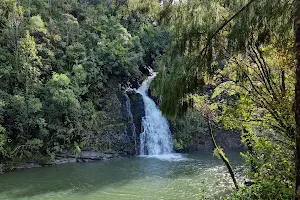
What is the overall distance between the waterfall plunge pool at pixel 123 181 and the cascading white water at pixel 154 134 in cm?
253

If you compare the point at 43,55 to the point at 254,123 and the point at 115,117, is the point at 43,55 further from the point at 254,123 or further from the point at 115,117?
the point at 254,123

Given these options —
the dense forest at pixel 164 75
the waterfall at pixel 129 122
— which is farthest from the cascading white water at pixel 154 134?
the dense forest at pixel 164 75

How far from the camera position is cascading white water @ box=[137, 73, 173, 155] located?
20234mm

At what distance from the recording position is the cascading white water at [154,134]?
20234 mm

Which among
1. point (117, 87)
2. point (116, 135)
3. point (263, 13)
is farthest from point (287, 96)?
point (117, 87)

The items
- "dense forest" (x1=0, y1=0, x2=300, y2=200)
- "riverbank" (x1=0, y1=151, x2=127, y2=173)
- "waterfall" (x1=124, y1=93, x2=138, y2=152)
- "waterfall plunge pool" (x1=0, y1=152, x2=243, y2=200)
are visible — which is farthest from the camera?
"waterfall" (x1=124, y1=93, x2=138, y2=152)

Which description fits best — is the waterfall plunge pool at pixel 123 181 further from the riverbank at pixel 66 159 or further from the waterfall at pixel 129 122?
the waterfall at pixel 129 122

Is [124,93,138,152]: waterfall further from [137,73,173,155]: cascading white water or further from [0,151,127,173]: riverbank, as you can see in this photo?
[0,151,127,173]: riverbank

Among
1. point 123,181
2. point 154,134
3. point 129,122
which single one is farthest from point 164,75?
point 129,122

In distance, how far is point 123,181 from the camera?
13.1m

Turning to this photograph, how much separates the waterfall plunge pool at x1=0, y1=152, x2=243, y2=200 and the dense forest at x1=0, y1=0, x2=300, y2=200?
1.71m

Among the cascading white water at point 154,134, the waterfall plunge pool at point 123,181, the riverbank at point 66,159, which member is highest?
the cascading white water at point 154,134

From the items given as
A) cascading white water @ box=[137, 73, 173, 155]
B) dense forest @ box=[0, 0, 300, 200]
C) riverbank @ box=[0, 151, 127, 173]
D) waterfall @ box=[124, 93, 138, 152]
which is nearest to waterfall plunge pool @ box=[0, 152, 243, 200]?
riverbank @ box=[0, 151, 127, 173]

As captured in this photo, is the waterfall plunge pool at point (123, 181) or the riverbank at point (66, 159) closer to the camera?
the waterfall plunge pool at point (123, 181)
